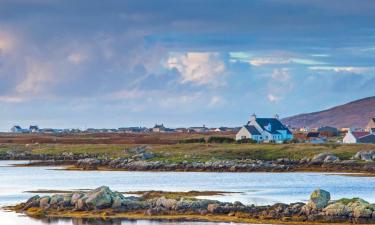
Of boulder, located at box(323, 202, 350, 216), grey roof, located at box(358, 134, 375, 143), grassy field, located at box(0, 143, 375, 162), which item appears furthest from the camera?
grey roof, located at box(358, 134, 375, 143)

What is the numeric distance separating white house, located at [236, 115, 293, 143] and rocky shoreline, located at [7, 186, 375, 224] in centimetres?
6869

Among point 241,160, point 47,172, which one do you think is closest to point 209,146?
point 241,160

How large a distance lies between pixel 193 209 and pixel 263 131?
76518 millimetres

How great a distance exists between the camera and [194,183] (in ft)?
236

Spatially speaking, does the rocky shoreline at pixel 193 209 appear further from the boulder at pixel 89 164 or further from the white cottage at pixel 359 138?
the white cottage at pixel 359 138

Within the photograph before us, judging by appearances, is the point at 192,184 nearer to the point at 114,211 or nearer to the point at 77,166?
the point at 114,211

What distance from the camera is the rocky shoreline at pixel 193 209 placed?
143ft

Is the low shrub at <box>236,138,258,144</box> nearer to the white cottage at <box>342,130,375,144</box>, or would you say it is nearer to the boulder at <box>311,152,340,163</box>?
the white cottage at <box>342,130,375,144</box>

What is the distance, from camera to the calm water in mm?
57434

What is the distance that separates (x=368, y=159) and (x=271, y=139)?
1347 inches

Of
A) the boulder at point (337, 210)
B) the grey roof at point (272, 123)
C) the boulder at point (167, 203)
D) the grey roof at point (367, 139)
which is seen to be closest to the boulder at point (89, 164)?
the grey roof at point (272, 123)

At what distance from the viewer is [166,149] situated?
109188mm

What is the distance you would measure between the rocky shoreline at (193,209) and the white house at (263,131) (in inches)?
2704

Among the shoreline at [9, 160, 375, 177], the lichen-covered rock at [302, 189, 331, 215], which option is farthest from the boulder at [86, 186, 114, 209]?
the shoreline at [9, 160, 375, 177]
